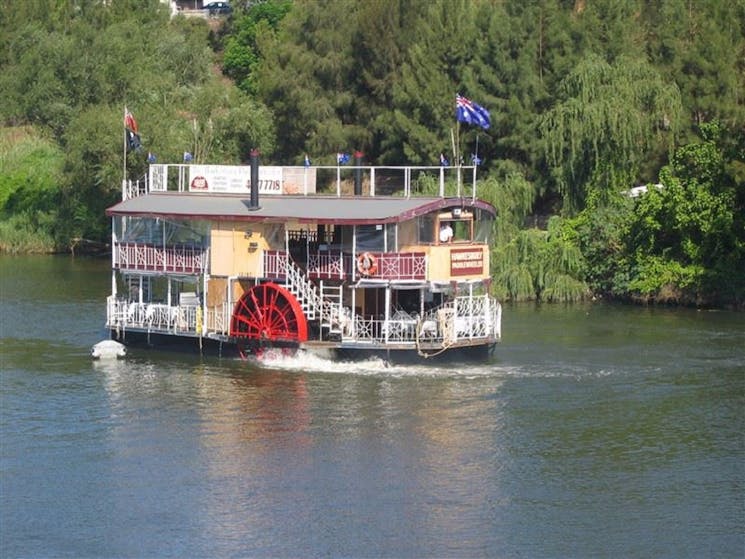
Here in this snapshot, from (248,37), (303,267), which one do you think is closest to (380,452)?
(303,267)

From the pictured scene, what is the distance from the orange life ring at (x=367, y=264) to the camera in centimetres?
4603

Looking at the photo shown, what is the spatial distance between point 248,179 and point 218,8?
352ft

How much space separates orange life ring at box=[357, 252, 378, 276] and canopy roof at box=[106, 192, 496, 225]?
954 millimetres

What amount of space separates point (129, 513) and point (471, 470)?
742 centimetres

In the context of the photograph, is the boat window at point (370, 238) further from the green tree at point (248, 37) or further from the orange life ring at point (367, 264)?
the green tree at point (248, 37)

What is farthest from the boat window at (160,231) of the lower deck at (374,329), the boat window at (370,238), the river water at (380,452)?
the boat window at (370,238)

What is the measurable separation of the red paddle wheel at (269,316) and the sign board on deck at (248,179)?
3.95 m

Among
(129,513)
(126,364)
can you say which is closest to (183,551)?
(129,513)

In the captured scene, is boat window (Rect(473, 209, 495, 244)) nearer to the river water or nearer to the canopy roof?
the canopy roof

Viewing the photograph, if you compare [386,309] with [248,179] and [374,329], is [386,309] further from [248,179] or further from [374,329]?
[248,179]

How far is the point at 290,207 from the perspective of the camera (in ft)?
158

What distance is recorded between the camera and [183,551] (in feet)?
100

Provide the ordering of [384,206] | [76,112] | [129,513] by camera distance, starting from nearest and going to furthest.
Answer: [129,513] → [384,206] → [76,112]

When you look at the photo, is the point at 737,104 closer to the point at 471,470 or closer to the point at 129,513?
the point at 471,470
